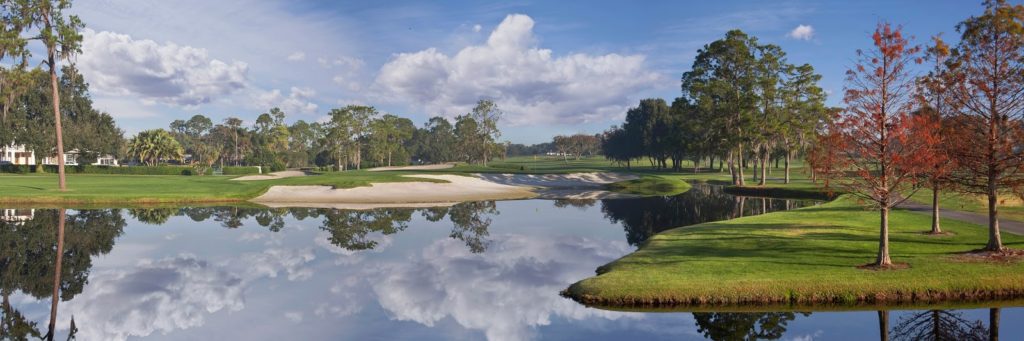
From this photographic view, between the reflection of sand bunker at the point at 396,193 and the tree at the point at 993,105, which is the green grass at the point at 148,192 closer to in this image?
the reflection of sand bunker at the point at 396,193

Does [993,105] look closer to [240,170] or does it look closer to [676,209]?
[676,209]

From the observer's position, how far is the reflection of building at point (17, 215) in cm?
3250

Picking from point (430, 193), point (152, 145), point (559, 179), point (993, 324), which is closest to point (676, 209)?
point (430, 193)

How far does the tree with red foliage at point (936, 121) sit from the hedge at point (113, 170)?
92573 mm

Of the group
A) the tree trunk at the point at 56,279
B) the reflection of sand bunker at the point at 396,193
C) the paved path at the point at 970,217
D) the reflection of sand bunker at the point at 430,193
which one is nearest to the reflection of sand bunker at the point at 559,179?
the reflection of sand bunker at the point at 430,193

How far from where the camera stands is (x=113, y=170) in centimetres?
8806

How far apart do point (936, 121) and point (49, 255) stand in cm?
3354

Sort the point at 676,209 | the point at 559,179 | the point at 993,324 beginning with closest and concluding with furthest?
the point at 993,324 < the point at 676,209 < the point at 559,179

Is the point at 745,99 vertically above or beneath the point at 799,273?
above

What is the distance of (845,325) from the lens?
1340 cm

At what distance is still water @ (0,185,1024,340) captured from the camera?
1323 centimetres

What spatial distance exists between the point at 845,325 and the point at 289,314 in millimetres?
13420

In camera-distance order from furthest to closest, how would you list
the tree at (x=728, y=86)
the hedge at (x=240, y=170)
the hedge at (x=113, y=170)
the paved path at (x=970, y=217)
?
the hedge at (x=240, y=170)
the hedge at (x=113, y=170)
the tree at (x=728, y=86)
the paved path at (x=970, y=217)

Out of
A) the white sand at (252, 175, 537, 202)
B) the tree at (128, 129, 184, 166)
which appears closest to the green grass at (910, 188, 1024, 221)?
the white sand at (252, 175, 537, 202)
